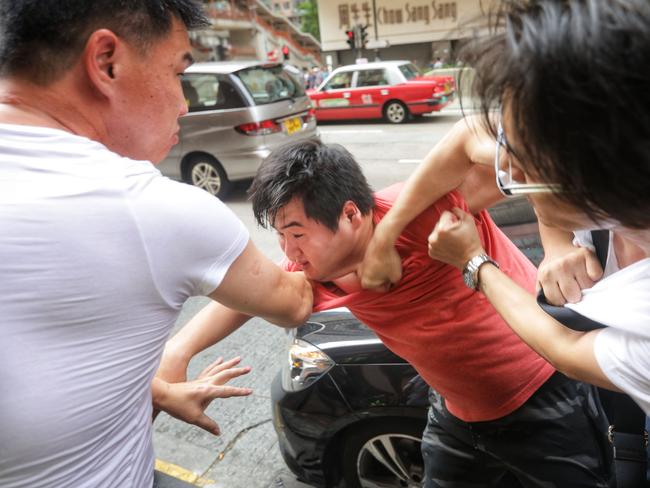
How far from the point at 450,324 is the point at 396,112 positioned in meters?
12.9

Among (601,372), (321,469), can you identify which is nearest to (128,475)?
(601,372)

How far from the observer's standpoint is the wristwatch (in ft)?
4.28

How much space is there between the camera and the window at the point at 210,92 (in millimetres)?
7568

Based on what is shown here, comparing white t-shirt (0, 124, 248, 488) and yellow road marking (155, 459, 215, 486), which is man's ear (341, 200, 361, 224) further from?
yellow road marking (155, 459, 215, 486)

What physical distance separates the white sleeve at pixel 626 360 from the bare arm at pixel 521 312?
2cm

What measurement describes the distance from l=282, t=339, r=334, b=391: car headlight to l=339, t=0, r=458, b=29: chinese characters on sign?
31275 mm

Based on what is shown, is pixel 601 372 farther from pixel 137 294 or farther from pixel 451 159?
pixel 137 294

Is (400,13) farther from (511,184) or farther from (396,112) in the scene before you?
(511,184)

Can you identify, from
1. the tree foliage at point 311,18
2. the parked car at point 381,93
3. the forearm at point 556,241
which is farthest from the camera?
the tree foliage at point 311,18

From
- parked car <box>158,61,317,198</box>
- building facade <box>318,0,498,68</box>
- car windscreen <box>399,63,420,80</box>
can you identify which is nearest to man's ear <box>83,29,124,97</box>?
parked car <box>158,61,317,198</box>

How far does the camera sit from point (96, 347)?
86 cm

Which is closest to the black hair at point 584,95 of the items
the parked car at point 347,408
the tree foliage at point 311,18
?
the parked car at point 347,408

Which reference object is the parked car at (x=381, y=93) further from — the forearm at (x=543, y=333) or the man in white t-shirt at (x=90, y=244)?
the man in white t-shirt at (x=90, y=244)

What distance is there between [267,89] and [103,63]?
7180 mm
